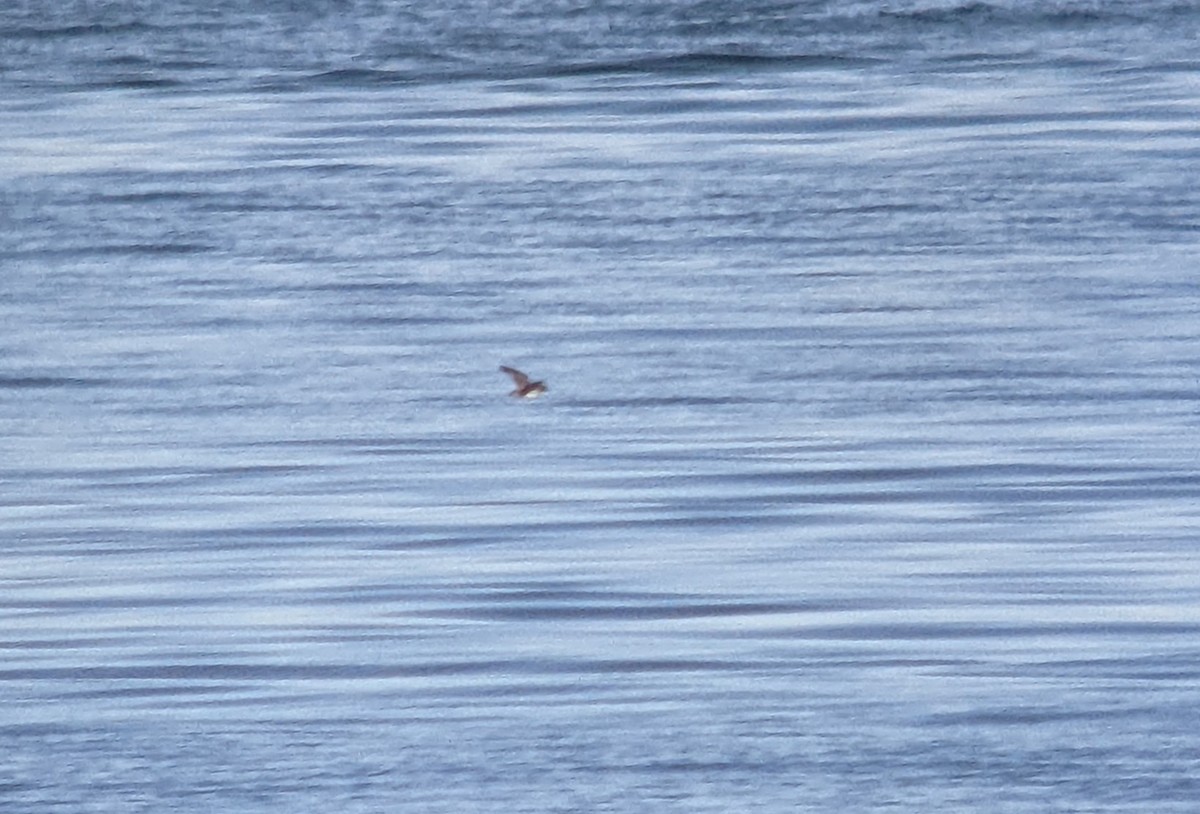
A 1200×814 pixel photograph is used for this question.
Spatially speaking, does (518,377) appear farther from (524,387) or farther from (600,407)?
(600,407)

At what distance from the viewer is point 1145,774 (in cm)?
313

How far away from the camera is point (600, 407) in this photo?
4812 millimetres

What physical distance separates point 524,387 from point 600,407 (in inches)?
5.2

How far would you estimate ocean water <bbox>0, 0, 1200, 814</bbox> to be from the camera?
10.9 feet

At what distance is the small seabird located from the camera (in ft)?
15.7

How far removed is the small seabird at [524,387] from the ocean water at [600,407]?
0.12 ft

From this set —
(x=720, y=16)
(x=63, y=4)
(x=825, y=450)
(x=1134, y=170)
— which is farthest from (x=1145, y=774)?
(x=63, y=4)

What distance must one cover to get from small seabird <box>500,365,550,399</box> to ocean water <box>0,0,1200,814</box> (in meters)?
0.04

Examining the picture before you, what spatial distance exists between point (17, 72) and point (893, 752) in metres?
4.38

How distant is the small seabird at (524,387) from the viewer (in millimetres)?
4773

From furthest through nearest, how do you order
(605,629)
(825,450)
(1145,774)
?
(825,450) → (605,629) → (1145,774)

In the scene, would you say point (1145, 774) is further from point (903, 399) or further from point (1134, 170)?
point (1134, 170)

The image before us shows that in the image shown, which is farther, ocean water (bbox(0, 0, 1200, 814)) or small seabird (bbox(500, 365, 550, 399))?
small seabird (bbox(500, 365, 550, 399))

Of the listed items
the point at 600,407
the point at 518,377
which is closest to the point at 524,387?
the point at 518,377
